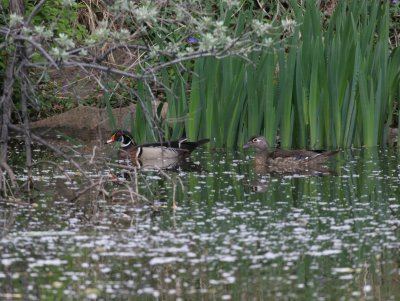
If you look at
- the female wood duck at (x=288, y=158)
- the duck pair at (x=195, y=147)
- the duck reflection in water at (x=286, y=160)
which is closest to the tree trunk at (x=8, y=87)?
the duck pair at (x=195, y=147)

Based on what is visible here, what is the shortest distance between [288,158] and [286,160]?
1.4 inches

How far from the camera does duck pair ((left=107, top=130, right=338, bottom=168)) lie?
1083 centimetres

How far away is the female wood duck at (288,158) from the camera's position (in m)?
10.8

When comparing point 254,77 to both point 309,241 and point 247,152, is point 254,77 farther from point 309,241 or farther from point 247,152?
point 309,241

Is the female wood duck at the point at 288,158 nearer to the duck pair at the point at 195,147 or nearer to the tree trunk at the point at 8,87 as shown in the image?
the duck pair at the point at 195,147

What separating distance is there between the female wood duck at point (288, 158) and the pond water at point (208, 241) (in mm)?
1102

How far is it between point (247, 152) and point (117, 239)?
508cm

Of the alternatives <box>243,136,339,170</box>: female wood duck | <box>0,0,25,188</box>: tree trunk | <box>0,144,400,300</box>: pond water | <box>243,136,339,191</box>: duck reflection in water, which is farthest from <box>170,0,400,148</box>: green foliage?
<box>0,0,25,188</box>: tree trunk

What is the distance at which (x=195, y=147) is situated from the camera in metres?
11.7

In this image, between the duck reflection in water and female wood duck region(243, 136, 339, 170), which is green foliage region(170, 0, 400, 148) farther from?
female wood duck region(243, 136, 339, 170)

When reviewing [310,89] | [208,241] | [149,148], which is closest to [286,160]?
[310,89]

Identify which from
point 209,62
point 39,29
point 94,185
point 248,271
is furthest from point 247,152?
point 248,271

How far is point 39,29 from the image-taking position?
7188 millimetres

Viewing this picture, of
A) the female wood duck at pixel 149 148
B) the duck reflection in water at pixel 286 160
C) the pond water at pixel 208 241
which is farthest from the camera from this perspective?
the female wood duck at pixel 149 148
